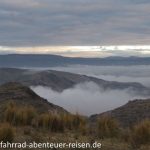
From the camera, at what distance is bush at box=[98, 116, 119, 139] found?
19703mm

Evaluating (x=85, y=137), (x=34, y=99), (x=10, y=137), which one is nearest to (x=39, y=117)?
(x=85, y=137)

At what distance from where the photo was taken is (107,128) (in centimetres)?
1994

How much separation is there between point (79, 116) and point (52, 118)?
155cm

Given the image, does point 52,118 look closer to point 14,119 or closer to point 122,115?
point 14,119

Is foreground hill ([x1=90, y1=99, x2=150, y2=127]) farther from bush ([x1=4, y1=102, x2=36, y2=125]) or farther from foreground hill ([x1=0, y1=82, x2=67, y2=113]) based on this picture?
bush ([x1=4, y1=102, x2=36, y2=125])

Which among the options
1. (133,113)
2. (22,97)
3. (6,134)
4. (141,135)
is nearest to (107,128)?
(141,135)

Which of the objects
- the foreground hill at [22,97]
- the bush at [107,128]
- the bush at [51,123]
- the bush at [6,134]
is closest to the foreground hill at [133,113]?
the foreground hill at [22,97]

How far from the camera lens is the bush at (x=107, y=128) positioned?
19.7 m

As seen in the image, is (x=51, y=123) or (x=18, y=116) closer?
(x=51, y=123)

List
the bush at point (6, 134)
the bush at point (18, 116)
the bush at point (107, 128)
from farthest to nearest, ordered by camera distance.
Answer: the bush at point (18, 116) → the bush at point (107, 128) → the bush at point (6, 134)

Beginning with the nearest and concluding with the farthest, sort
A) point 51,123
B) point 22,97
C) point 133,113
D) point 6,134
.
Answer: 1. point 6,134
2. point 51,123
3. point 22,97
4. point 133,113

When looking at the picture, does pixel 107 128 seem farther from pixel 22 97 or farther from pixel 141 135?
pixel 22 97

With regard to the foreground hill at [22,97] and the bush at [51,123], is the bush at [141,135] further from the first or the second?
the foreground hill at [22,97]

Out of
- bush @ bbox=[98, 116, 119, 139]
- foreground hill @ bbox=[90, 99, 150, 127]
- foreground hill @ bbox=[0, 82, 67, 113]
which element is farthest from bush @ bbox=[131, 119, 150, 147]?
foreground hill @ bbox=[90, 99, 150, 127]
